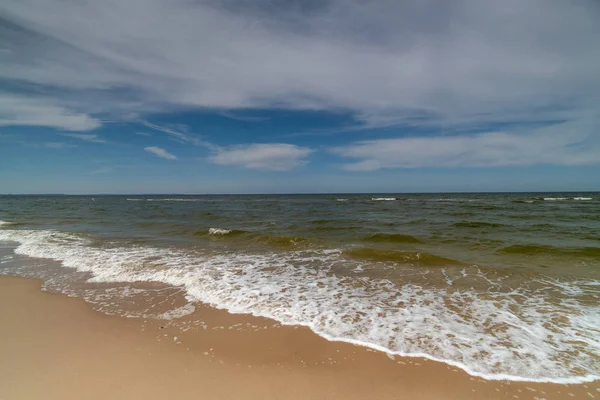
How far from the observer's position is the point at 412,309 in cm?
521

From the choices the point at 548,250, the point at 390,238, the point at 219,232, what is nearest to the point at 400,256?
the point at 390,238

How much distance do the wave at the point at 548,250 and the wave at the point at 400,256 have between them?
2851 mm

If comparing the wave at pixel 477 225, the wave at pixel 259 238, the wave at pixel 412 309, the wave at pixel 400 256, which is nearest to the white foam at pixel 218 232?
the wave at pixel 259 238

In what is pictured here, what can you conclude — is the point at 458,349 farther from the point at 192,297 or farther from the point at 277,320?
the point at 192,297

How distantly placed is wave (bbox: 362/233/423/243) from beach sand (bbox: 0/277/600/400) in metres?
8.66

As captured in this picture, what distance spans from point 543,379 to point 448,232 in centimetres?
1155

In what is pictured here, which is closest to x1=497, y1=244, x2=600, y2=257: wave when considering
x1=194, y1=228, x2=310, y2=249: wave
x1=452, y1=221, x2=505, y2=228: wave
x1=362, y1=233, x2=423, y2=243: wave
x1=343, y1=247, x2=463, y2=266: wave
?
x1=343, y1=247, x2=463, y2=266: wave

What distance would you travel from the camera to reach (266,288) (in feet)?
20.9

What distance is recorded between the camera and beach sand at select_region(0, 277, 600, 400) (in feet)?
10.1

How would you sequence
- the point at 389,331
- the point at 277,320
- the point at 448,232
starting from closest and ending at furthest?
the point at 389,331
the point at 277,320
the point at 448,232

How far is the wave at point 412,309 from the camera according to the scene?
3.70 meters

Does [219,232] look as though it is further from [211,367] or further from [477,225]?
[477,225]

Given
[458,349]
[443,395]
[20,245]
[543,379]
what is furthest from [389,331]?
[20,245]

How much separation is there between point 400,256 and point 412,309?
180 inches
